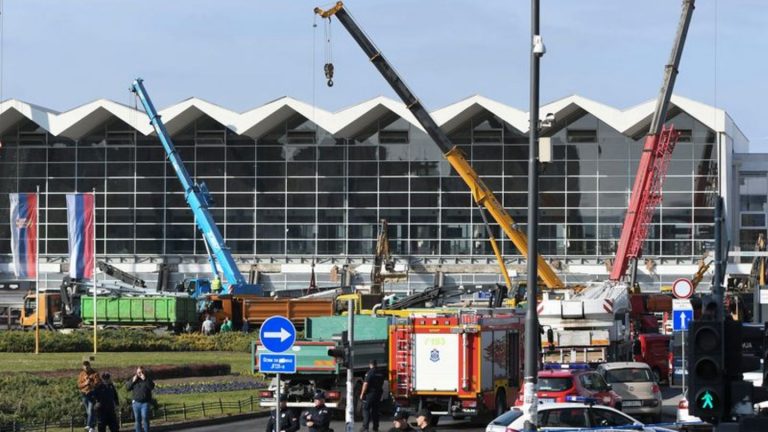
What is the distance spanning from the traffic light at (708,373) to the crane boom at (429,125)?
50825mm

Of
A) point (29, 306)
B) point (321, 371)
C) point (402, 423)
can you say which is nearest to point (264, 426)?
point (321, 371)

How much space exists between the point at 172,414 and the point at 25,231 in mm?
24465

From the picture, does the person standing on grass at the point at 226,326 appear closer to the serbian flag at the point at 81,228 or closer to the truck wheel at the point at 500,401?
the serbian flag at the point at 81,228

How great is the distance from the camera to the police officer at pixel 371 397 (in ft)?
97.0

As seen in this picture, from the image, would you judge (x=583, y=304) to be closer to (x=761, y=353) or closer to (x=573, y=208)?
(x=761, y=353)

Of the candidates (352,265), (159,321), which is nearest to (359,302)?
(159,321)

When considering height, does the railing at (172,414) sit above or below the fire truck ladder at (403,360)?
below

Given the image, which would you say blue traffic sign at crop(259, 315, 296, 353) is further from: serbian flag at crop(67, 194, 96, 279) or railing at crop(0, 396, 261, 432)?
serbian flag at crop(67, 194, 96, 279)

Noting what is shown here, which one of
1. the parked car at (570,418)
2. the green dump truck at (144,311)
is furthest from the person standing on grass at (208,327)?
the parked car at (570,418)

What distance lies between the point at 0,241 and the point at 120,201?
7.80 m

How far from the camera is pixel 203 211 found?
78.9 metres

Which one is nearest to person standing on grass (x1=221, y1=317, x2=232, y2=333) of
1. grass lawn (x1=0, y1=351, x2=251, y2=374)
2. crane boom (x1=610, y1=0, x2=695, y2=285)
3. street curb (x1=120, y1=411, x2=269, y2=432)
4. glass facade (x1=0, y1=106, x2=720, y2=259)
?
grass lawn (x1=0, y1=351, x2=251, y2=374)

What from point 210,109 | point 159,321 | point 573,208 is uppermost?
point 210,109

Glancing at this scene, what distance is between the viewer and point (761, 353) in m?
16.6
